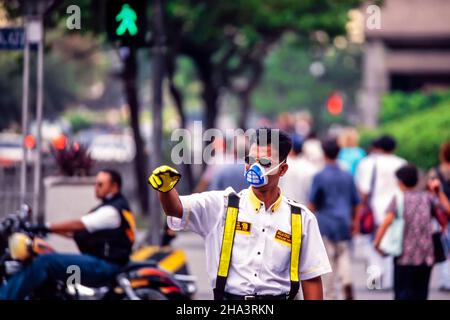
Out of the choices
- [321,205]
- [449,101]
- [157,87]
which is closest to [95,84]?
[449,101]

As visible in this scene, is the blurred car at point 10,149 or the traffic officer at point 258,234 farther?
the blurred car at point 10,149

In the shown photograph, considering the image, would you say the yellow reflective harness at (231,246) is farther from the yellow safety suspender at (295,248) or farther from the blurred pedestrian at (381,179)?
the blurred pedestrian at (381,179)

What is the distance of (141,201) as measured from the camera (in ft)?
78.9

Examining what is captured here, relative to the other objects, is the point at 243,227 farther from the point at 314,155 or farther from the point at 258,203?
the point at 314,155

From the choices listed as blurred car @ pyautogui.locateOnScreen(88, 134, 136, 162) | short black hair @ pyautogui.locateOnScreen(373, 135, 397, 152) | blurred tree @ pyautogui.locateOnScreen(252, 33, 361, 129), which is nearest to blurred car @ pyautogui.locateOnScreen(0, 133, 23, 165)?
blurred car @ pyautogui.locateOnScreen(88, 134, 136, 162)

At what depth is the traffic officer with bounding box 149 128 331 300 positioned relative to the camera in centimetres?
625

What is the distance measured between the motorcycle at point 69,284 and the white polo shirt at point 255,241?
3.45 m

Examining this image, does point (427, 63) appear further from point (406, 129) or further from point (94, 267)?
point (94, 267)

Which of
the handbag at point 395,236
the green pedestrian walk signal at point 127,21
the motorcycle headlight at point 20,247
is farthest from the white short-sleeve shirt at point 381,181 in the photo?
the motorcycle headlight at point 20,247

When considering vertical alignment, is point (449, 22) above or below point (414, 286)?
above

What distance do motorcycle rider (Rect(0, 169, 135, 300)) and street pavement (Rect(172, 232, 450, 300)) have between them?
3.35 meters

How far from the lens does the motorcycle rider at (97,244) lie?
9.58 m

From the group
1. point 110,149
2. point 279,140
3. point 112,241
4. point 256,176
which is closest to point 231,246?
point 256,176

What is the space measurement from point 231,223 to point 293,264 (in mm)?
383
